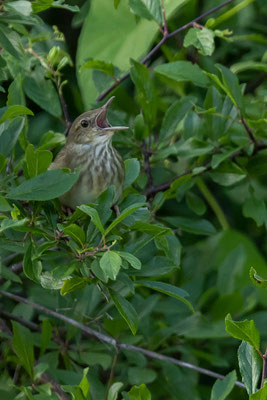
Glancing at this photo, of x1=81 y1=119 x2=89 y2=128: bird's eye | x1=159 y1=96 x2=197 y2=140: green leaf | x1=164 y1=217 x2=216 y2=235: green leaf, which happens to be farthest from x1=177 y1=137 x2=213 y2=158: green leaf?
x1=81 y1=119 x2=89 y2=128: bird's eye

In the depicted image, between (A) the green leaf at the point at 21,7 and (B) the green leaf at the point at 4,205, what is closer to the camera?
(B) the green leaf at the point at 4,205

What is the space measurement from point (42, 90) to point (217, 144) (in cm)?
79

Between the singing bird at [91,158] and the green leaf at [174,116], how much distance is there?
220mm

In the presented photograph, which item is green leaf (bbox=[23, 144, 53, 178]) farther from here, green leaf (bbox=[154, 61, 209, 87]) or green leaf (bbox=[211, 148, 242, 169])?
green leaf (bbox=[154, 61, 209, 87])

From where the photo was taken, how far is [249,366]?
7.54ft

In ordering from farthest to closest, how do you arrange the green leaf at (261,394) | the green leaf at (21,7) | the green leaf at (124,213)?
the green leaf at (21,7)
the green leaf at (124,213)
the green leaf at (261,394)

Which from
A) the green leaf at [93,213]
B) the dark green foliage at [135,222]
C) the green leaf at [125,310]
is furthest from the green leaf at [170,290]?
the green leaf at [93,213]

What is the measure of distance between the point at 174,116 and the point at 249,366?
1380 millimetres

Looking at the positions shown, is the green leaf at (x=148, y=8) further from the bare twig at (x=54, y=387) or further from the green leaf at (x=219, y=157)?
the bare twig at (x=54, y=387)

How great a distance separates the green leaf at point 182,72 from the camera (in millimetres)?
3256

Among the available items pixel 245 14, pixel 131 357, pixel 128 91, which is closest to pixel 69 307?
pixel 131 357

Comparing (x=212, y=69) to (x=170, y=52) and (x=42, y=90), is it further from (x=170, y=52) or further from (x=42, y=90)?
(x=42, y=90)

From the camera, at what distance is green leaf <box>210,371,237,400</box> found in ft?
7.69

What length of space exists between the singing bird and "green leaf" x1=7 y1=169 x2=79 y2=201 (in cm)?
59
